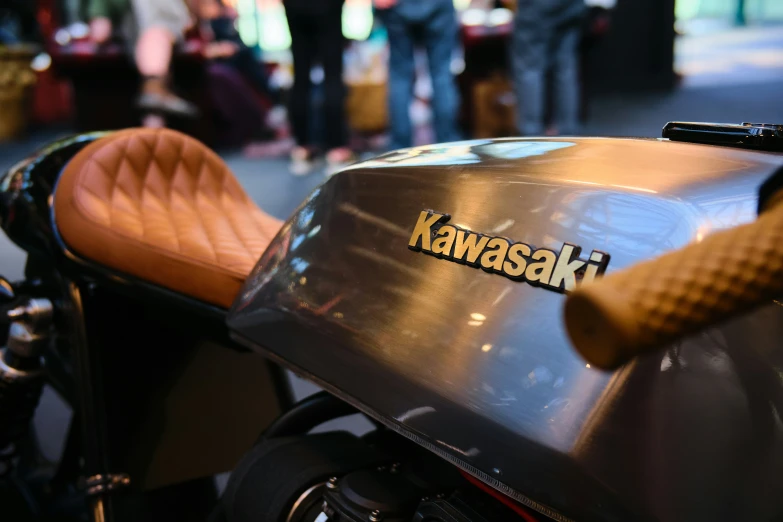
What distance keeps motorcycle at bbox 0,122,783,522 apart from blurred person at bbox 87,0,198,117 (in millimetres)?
4061

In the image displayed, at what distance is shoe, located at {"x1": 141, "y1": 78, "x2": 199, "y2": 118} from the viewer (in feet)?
15.9

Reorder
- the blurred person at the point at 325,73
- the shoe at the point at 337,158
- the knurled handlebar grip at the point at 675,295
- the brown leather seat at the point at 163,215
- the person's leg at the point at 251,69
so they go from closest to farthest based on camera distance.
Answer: the knurled handlebar grip at the point at 675,295
the brown leather seat at the point at 163,215
the blurred person at the point at 325,73
the shoe at the point at 337,158
the person's leg at the point at 251,69

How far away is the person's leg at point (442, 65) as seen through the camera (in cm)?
333

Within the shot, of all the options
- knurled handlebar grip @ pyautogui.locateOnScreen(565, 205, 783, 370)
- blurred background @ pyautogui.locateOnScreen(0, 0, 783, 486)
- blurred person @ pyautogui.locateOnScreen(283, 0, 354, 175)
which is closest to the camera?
knurled handlebar grip @ pyautogui.locateOnScreen(565, 205, 783, 370)

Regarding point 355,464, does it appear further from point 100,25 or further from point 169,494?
point 100,25

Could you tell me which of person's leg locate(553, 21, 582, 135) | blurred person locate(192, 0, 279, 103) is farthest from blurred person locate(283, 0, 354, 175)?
blurred person locate(192, 0, 279, 103)

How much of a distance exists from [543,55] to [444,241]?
2.79 m

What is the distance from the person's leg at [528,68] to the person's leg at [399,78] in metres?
0.44

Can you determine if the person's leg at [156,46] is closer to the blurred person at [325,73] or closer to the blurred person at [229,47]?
the blurred person at [229,47]

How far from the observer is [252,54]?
249 inches

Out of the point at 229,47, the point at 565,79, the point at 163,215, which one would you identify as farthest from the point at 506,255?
the point at 229,47

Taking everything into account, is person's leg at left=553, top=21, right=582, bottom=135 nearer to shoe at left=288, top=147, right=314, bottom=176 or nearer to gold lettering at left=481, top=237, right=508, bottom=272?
shoe at left=288, top=147, right=314, bottom=176

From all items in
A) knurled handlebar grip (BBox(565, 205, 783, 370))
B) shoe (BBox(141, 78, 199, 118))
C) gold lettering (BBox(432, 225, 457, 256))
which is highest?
knurled handlebar grip (BBox(565, 205, 783, 370))

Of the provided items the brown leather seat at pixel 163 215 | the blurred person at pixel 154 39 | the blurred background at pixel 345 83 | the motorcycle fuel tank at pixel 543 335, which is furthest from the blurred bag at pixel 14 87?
the motorcycle fuel tank at pixel 543 335
